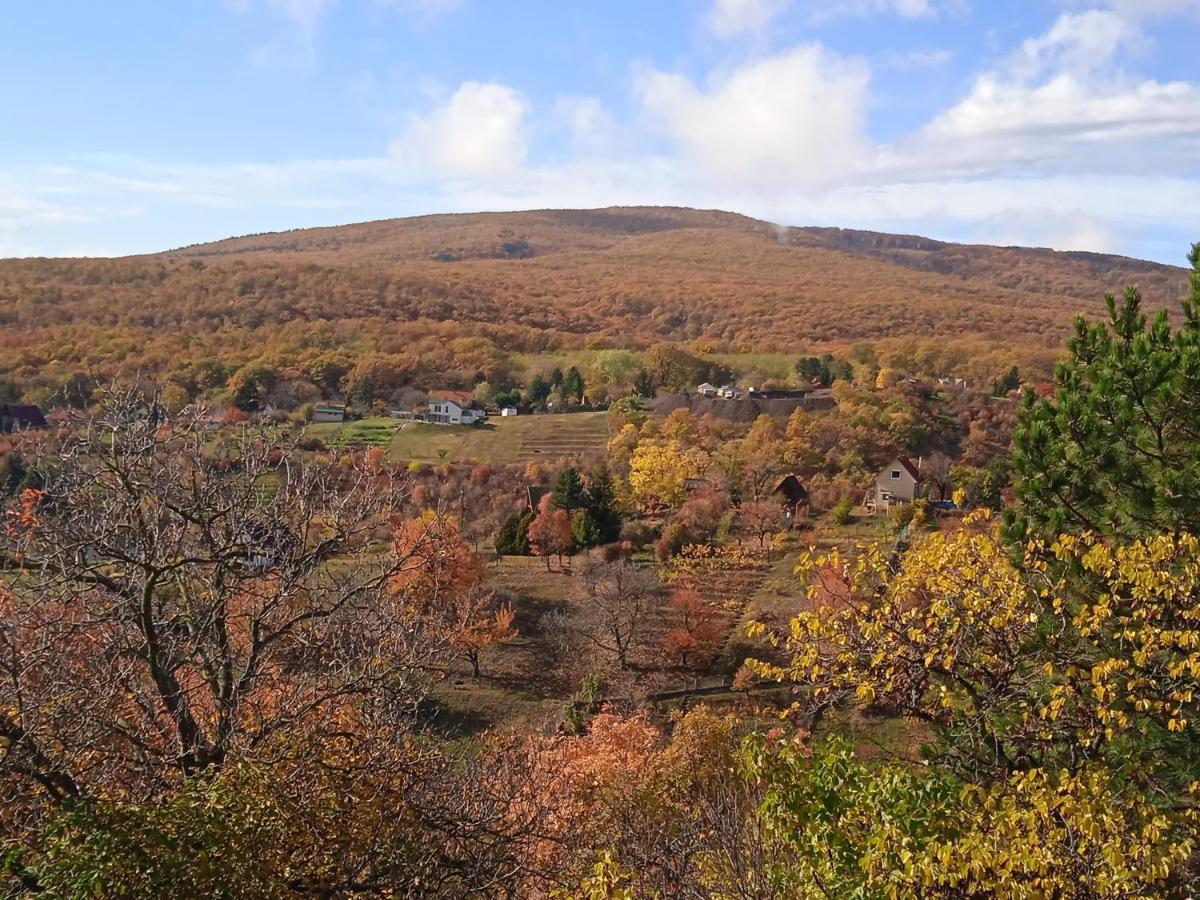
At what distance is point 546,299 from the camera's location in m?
133

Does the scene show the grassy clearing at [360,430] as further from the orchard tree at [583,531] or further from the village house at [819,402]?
the village house at [819,402]

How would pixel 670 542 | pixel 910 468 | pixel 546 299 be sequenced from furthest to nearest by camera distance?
pixel 546 299 → pixel 910 468 → pixel 670 542

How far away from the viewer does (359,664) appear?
932cm

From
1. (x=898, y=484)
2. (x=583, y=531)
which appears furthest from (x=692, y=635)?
(x=898, y=484)

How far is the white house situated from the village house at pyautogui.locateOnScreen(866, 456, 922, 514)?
2915 centimetres

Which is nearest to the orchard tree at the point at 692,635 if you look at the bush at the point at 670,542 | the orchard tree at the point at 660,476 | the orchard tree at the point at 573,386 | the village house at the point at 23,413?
the bush at the point at 670,542

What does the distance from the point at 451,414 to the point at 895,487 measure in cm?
3184

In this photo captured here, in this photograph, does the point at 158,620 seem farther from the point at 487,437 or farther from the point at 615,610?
the point at 487,437

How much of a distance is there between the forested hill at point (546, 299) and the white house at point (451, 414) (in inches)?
804

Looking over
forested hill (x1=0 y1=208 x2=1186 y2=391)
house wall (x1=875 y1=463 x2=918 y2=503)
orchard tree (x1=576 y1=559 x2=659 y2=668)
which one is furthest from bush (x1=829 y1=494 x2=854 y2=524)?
forested hill (x1=0 y1=208 x2=1186 y2=391)

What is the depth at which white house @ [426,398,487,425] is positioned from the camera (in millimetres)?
60125

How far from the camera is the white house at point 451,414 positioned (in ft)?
197

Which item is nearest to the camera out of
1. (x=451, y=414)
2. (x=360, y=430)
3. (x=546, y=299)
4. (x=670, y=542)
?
(x=670, y=542)

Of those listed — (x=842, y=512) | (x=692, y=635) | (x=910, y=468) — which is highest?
(x=910, y=468)
